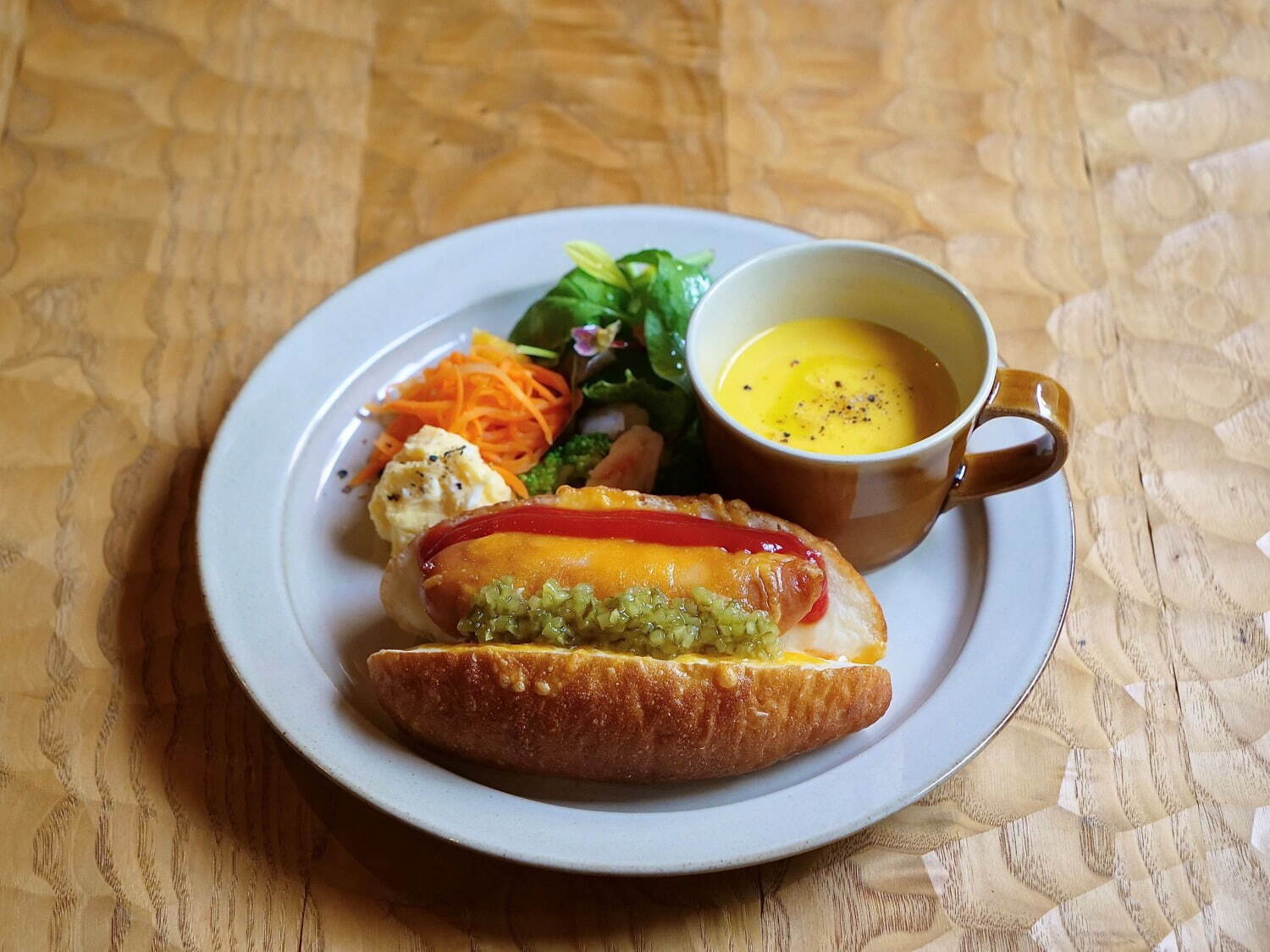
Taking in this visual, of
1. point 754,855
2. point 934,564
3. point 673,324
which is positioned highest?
point 673,324

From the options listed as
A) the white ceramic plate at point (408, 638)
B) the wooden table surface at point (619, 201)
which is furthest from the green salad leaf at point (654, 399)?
the wooden table surface at point (619, 201)

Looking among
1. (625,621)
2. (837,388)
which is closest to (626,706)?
(625,621)

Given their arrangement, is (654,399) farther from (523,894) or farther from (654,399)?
(523,894)

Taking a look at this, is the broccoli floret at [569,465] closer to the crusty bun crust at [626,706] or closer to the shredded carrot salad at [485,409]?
the shredded carrot salad at [485,409]

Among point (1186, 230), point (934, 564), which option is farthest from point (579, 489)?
point (1186, 230)

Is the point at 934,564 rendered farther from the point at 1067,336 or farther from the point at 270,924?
the point at 270,924
